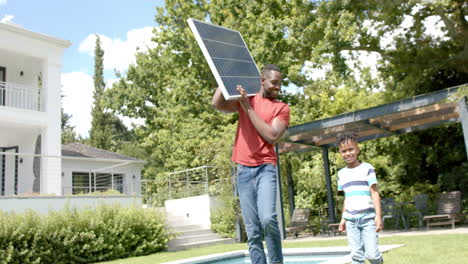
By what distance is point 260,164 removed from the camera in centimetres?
330

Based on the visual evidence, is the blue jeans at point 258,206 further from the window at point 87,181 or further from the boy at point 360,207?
the window at point 87,181

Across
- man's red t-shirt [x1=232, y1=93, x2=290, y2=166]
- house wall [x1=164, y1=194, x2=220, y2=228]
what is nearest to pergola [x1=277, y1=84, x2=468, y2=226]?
house wall [x1=164, y1=194, x2=220, y2=228]

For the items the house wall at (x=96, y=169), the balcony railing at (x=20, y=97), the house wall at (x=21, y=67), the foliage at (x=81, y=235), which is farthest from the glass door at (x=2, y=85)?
the foliage at (x=81, y=235)

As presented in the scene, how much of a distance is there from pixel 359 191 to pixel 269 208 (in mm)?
1260

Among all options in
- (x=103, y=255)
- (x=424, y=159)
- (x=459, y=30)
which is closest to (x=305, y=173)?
(x=424, y=159)

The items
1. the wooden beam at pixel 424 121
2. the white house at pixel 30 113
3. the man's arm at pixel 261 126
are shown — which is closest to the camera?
the man's arm at pixel 261 126

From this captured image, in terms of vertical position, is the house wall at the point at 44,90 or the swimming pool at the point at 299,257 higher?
the house wall at the point at 44,90

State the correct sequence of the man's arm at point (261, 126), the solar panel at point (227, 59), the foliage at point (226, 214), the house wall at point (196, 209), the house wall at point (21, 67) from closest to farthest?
the man's arm at point (261, 126) < the solar panel at point (227, 59) < the foliage at point (226, 214) < the house wall at point (196, 209) < the house wall at point (21, 67)

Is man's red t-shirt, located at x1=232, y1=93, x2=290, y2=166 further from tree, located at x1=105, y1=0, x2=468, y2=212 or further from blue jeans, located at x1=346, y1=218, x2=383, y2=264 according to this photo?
tree, located at x1=105, y1=0, x2=468, y2=212

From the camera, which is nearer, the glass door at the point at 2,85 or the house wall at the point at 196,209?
the house wall at the point at 196,209

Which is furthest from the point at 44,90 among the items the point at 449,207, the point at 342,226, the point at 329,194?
the point at 342,226

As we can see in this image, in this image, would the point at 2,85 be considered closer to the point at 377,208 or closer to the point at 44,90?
the point at 44,90

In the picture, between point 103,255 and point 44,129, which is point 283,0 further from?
point 103,255

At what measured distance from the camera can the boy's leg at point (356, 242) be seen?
4.00 metres
